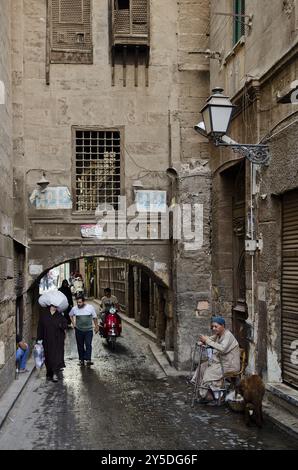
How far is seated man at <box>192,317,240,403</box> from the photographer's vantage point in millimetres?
8352

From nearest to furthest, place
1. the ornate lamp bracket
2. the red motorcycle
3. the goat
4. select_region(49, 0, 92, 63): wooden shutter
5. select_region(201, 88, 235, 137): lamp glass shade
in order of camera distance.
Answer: the goat
select_region(201, 88, 235, 137): lamp glass shade
the ornate lamp bracket
select_region(49, 0, 92, 63): wooden shutter
the red motorcycle

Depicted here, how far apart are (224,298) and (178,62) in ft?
16.4

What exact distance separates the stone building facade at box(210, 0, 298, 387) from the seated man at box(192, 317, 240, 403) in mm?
498

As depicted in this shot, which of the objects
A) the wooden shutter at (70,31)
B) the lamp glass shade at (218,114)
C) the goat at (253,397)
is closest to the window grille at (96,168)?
the wooden shutter at (70,31)

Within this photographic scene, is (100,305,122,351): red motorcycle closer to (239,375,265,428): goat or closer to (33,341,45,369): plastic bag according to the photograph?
(33,341,45,369): plastic bag

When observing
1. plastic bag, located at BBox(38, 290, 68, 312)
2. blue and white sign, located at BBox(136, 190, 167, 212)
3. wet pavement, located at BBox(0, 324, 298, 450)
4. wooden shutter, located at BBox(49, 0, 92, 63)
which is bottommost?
wet pavement, located at BBox(0, 324, 298, 450)

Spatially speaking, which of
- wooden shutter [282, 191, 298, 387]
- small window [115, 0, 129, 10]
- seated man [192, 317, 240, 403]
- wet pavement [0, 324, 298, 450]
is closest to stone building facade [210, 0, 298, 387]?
wooden shutter [282, 191, 298, 387]

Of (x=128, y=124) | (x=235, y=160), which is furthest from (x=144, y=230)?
(x=235, y=160)

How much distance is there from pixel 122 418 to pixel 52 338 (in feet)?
10.5

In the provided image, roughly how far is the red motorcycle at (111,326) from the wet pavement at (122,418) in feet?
10.0

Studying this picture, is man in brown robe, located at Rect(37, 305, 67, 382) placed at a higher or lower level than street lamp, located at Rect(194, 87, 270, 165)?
lower

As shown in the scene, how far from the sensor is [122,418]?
7.91 metres

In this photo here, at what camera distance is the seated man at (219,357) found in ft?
27.4

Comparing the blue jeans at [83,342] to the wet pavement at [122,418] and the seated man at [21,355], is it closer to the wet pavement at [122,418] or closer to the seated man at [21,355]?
the wet pavement at [122,418]
